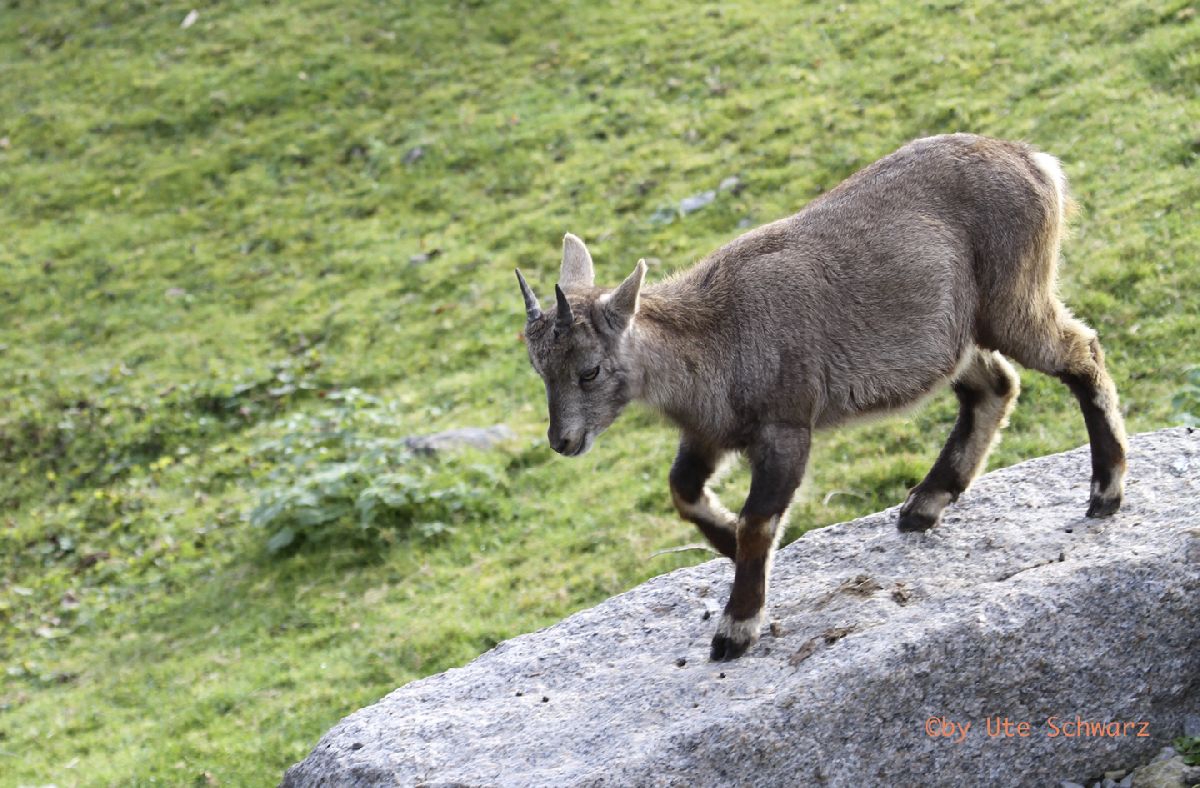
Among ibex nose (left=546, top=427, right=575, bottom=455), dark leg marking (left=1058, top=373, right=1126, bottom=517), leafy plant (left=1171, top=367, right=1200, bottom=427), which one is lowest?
leafy plant (left=1171, top=367, right=1200, bottom=427)

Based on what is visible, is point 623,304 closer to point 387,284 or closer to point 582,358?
point 582,358

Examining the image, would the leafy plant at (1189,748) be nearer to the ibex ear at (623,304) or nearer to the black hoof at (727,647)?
the black hoof at (727,647)

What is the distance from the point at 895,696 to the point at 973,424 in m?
2.35

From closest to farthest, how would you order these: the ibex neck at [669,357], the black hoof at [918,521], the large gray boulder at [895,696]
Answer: the large gray boulder at [895,696]
the ibex neck at [669,357]
the black hoof at [918,521]

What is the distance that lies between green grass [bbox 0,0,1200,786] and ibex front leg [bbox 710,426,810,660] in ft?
2.07

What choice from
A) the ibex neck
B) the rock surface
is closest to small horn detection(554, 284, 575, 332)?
the ibex neck

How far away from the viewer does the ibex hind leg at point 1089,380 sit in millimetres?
6691

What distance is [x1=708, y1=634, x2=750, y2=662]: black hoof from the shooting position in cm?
626

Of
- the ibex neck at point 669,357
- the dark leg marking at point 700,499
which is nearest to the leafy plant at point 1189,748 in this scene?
the dark leg marking at point 700,499

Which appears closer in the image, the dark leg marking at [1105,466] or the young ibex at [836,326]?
the young ibex at [836,326]

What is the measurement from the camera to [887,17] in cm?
1859

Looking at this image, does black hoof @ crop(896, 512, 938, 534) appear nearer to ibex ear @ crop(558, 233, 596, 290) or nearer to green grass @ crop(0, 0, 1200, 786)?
green grass @ crop(0, 0, 1200, 786)

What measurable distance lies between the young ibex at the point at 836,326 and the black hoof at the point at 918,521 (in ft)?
2.37

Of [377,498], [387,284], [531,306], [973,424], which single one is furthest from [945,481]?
[387,284]
